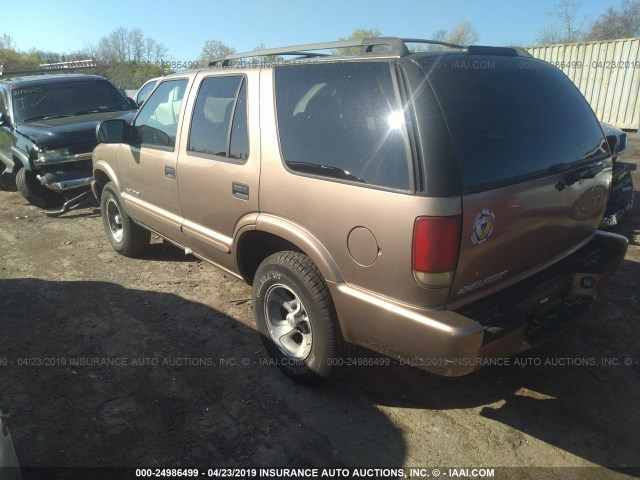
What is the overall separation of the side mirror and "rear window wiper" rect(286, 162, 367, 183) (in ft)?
→ 7.93

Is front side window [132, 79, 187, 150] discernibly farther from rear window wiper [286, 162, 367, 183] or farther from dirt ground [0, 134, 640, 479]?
rear window wiper [286, 162, 367, 183]

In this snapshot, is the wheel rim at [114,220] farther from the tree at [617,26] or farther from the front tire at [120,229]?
the tree at [617,26]

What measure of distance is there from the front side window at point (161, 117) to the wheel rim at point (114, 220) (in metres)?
1.23

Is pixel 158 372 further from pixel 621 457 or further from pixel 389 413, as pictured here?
pixel 621 457

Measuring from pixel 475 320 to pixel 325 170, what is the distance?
1.07 meters

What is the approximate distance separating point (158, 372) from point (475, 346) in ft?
7.13

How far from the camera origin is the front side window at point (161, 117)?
378 centimetres

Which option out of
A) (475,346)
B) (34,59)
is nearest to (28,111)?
(475,346)

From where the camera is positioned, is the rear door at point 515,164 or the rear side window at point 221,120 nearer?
the rear door at point 515,164

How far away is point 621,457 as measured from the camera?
231 cm


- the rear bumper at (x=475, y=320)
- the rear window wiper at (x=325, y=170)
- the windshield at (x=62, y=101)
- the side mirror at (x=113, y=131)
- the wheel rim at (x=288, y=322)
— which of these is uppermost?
the windshield at (x=62, y=101)

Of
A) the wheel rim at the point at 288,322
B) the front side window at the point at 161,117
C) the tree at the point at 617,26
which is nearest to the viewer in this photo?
the wheel rim at the point at 288,322

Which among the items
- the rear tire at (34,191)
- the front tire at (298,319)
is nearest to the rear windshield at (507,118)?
the front tire at (298,319)

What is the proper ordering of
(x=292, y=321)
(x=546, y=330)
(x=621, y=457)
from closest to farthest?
1. (x=621, y=457)
2. (x=546, y=330)
3. (x=292, y=321)
